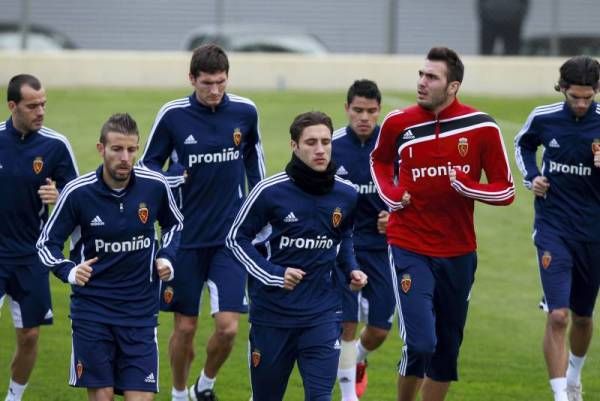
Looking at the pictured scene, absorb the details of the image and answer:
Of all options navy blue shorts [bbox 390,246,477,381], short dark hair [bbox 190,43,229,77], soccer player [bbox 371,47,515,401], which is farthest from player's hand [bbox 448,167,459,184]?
short dark hair [bbox 190,43,229,77]

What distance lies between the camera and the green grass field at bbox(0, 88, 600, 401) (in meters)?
12.3

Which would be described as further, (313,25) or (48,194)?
(313,25)

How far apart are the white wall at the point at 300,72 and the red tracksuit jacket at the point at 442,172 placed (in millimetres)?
18058

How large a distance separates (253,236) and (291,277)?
0.51 meters

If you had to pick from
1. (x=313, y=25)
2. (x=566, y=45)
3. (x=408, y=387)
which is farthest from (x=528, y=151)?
(x=313, y=25)

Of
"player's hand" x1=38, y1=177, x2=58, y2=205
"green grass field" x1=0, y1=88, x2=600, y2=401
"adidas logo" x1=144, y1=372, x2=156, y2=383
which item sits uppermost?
"player's hand" x1=38, y1=177, x2=58, y2=205

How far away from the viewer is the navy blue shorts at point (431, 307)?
9.66 meters

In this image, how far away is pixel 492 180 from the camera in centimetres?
984

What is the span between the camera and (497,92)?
2831 centimetres

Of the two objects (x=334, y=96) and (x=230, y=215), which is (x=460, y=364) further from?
(x=334, y=96)

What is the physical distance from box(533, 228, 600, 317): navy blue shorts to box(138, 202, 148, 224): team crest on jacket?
11.3 ft

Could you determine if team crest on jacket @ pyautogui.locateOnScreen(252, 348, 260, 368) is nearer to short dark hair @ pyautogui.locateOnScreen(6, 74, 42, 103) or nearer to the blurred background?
short dark hair @ pyautogui.locateOnScreen(6, 74, 42, 103)

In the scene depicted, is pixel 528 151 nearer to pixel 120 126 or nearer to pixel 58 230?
pixel 120 126

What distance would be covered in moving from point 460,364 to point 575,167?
3.10 m
